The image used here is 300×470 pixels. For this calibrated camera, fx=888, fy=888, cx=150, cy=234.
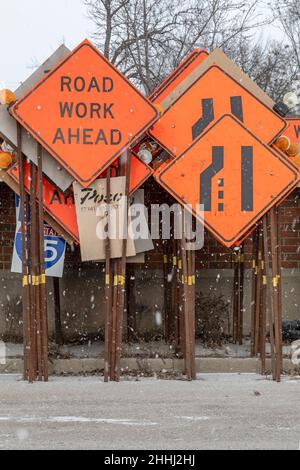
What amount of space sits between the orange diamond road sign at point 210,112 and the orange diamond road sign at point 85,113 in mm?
377

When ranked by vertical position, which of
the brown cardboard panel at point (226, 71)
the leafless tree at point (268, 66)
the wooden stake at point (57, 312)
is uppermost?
the leafless tree at point (268, 66)

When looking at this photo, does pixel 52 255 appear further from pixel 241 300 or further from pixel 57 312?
pixel 241 300

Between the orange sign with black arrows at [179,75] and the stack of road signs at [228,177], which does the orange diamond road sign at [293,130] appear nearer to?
the orange sign with black arrows at [179,75]

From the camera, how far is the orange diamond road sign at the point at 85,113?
31.4ft

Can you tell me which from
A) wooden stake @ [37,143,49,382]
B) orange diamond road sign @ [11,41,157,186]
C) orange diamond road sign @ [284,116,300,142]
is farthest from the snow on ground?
orange diamond road sign @ [284,116,300,142]

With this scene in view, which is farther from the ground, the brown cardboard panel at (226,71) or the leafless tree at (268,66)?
the leafless tree at (268,66)

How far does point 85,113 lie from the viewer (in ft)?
31.7

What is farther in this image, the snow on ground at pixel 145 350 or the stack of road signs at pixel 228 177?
the snow on ground at pixel 145 350

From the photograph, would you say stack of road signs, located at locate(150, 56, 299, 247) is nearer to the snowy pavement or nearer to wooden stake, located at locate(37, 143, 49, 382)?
wooden stake, located at locate(37, 143, 49, 382)

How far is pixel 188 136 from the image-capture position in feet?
32.8

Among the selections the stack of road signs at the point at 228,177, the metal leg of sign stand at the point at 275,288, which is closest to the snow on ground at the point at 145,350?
the metal leg of sign stand at the point at 275,288

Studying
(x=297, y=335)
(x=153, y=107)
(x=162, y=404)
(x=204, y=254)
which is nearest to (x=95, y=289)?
(x=204, y=254)

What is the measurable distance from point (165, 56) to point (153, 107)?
13.7m

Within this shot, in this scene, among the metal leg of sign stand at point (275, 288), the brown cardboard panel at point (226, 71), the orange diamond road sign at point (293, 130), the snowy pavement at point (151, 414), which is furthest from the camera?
the orange diamond road sign at point (293, 130)
